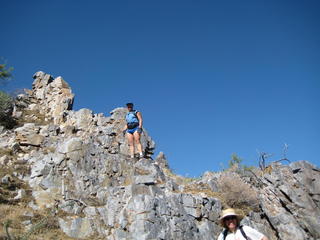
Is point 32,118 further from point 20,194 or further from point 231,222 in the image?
point 231,222

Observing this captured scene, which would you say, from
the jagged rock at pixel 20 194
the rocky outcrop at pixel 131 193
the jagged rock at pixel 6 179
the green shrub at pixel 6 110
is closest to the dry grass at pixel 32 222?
the rocky outcrop at pixel 131 193

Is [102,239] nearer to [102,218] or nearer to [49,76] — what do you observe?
[102,218]

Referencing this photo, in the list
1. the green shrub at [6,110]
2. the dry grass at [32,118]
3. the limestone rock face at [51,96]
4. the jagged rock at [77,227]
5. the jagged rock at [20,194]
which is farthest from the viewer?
the limestone rock face at [51,96]

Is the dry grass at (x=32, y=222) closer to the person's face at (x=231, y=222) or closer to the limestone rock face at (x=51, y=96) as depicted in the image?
the person's face at (x=231, y=222)

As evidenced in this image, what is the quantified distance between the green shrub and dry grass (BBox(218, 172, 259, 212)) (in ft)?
51.3

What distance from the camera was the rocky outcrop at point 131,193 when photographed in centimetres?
1091

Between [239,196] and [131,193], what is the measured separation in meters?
5.71

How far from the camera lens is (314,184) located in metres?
14.2

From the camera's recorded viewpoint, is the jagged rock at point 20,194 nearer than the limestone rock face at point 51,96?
Yes

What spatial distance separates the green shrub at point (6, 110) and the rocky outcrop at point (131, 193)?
8.62 feet

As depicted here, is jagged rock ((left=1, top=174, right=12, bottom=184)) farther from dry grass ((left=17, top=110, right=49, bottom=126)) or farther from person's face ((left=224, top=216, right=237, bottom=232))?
person's face ((left=224, top=216, right=237, bottom=232))

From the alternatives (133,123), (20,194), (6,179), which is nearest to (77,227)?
(20,194)

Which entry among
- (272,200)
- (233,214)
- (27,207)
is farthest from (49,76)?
(233,214)

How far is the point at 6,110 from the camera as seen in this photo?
73.2ft
